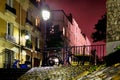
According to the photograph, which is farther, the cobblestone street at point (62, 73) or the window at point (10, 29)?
the window at point (10, 29)

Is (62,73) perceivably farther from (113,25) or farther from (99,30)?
(99,30)

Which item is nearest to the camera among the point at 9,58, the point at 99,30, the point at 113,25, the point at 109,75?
the point at 109,75

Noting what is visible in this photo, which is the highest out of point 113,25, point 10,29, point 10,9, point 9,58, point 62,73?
point 10,9

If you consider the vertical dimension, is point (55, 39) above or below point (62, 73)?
above

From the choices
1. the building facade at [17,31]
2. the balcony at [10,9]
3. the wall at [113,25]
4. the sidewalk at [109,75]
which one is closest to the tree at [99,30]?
the building facade at [17,31]

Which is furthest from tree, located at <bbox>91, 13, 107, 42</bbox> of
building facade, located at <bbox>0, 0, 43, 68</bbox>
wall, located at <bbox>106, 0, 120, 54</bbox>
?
wall, located at <bbox>106, 0, 120, 54</bbox>

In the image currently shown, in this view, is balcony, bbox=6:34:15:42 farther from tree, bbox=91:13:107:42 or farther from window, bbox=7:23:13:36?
tree, bbox=91:13:107:42

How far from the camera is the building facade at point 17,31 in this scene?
30844 millimetres

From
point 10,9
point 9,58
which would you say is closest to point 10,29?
point 10,9

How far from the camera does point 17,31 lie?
34.1 m

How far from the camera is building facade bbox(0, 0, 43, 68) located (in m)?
30.8

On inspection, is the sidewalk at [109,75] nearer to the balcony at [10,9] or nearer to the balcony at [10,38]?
the balcony at [10,38]

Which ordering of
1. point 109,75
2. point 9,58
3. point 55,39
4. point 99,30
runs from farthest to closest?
point 55,39 < point 99,30 < point 9,58 < point 109,75

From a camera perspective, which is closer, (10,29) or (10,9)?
(10,29)
